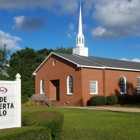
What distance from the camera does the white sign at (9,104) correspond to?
6969 millimetres

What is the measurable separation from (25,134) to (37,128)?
0.48 metres

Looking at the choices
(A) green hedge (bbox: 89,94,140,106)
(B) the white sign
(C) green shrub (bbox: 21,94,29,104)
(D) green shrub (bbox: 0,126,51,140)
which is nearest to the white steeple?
(A) green hedge (bbox: 89,94,140,106)

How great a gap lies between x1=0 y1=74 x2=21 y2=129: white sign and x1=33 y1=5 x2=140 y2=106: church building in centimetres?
2036

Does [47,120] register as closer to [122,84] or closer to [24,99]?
[122,84]

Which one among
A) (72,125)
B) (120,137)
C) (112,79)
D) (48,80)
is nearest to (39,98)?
(48,80)

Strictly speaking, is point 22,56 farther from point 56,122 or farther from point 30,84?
point 56,122

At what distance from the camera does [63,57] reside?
3017 centimetres

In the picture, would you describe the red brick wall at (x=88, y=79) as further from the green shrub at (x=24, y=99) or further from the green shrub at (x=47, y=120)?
the green shrub at (x=47, y=120)

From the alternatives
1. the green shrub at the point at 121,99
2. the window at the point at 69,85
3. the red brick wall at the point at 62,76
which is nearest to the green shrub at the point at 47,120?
the red brick wall at the point at 62,76

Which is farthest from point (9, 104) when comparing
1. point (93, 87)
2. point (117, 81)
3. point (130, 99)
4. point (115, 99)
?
A: point (117, 81)

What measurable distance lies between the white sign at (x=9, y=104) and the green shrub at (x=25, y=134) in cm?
67

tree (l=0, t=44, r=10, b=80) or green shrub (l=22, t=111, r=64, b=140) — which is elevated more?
tree (l=0, t=44, r=10, b=80)

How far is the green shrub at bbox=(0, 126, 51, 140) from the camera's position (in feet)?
19.4

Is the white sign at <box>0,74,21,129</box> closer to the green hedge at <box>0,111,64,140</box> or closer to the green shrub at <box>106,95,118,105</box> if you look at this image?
the green hedge at <box>0,111,64,140</box>
